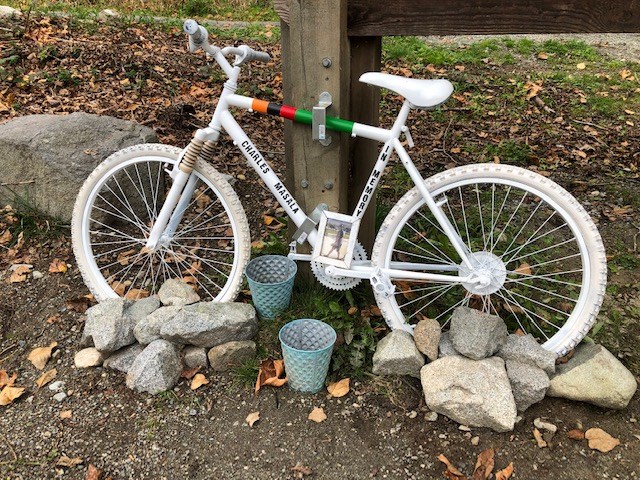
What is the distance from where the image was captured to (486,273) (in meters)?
2.51

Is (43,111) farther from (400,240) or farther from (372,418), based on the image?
→ (372,418)

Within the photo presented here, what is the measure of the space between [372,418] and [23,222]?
8.68ft

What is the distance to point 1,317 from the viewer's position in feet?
9.96

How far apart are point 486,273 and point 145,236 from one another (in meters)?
1.94

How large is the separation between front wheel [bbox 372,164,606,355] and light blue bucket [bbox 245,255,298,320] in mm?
499

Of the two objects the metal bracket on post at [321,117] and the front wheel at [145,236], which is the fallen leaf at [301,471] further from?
the metal bracket on post at [321,117]

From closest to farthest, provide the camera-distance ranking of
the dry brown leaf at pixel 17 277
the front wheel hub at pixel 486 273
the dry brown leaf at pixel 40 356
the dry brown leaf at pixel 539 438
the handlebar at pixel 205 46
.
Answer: the dry brown leaf at pixel 539 438 < the handlebar at pixel 205 46 < the front wheel hub at pixel 486 273 < the dry brown leaf at pixel 40 356 < the dry brown leaf at pixel 17 277

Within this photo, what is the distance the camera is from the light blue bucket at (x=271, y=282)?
2805 mm

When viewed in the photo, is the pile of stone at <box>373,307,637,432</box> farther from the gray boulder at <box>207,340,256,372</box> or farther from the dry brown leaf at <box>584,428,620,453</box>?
the gray boulder at <box>207,340,256,372</box>

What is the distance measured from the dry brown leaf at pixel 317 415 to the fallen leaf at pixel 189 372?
0.62 metres

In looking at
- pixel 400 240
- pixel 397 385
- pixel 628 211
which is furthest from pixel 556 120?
pixel 397 385

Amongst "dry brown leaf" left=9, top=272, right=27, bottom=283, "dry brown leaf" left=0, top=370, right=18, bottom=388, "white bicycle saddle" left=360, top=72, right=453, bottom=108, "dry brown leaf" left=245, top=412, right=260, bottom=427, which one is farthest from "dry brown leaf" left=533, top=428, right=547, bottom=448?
"dry brown leaf" left=9, top=272, right=27, bottom=283

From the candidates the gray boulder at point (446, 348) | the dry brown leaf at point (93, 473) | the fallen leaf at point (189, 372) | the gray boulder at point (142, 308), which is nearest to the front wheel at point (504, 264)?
the gray boulder at point (446, 348)

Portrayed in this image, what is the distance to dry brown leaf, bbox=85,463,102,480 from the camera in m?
2.19
